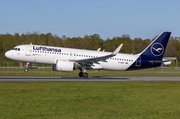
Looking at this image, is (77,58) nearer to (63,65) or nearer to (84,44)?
(63,65)

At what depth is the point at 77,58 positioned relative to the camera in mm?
35094

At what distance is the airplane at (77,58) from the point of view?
3356cm

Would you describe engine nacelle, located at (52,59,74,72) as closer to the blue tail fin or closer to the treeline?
the blue tail fin

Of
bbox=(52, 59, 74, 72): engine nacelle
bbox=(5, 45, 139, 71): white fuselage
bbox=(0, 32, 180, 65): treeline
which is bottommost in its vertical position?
bbox=(52, 59, 74, 72): engine nacelle

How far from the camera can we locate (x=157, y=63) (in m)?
38.2

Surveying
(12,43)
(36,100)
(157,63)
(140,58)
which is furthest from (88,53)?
(12,43)

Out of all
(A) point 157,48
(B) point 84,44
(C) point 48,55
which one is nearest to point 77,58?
(C) point 48,55

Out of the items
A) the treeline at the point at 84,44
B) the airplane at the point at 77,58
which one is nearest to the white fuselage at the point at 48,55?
the airplane at the point at 77,58

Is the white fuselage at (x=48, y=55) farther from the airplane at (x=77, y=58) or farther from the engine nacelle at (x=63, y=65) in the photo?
the engine nacelle at (x=63, y=65)

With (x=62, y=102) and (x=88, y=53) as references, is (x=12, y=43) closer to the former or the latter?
(x=88, y=53)

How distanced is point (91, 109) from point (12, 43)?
349ft

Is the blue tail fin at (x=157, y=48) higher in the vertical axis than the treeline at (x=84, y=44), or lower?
lower

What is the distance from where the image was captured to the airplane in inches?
1321

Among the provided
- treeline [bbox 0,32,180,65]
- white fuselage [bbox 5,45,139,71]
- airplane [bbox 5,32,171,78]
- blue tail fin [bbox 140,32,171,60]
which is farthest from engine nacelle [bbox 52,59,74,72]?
treeline [bbox 0,32,180,65]
